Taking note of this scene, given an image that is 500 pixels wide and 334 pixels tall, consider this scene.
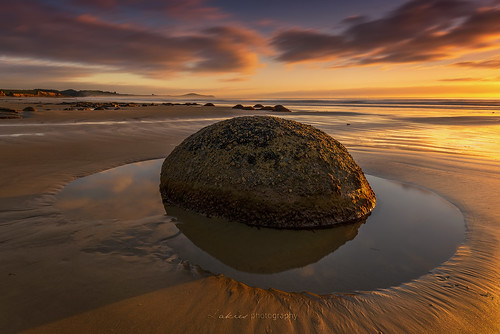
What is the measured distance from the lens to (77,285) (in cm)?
190

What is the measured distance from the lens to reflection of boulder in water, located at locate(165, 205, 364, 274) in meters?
2.34

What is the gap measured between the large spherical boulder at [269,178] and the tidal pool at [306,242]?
15 cm

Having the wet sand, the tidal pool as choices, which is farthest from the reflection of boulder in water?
the wet sand

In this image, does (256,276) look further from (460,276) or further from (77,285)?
(460,276)

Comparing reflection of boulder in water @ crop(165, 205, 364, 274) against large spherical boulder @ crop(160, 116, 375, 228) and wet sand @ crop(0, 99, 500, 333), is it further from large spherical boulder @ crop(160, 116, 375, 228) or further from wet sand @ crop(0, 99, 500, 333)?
wet sand @ crop(0, 99, 500, 333)

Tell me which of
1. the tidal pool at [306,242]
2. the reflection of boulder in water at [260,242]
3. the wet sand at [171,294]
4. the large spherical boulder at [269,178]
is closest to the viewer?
the wet sand at [171,294]

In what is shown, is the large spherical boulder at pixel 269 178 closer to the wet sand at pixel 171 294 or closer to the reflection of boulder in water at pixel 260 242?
the reflection of boulder in water at pixel 260 242

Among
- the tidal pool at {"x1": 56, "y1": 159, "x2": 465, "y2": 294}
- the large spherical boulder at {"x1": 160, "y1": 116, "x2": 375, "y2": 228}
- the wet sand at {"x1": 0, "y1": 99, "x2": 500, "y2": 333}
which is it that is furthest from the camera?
the large spherical boulder at {"x1": 160, "y1": 116, "x2": 375, "y2": 228}

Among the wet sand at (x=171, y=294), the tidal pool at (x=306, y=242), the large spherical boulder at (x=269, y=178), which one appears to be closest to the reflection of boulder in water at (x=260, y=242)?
the tidal pool at (x=306, y=242)

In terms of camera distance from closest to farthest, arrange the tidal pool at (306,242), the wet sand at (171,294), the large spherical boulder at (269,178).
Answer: the wet sand at (171,294), the tidal pool at (306,242), the large spherical boulder at (269,178)

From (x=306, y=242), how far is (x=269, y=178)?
2.45 ft

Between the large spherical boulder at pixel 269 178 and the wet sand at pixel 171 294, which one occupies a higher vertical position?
the large spherical boulder at pixel 269 178

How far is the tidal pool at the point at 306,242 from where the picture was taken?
217cm

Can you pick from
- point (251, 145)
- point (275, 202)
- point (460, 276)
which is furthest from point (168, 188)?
point (460, 276)
